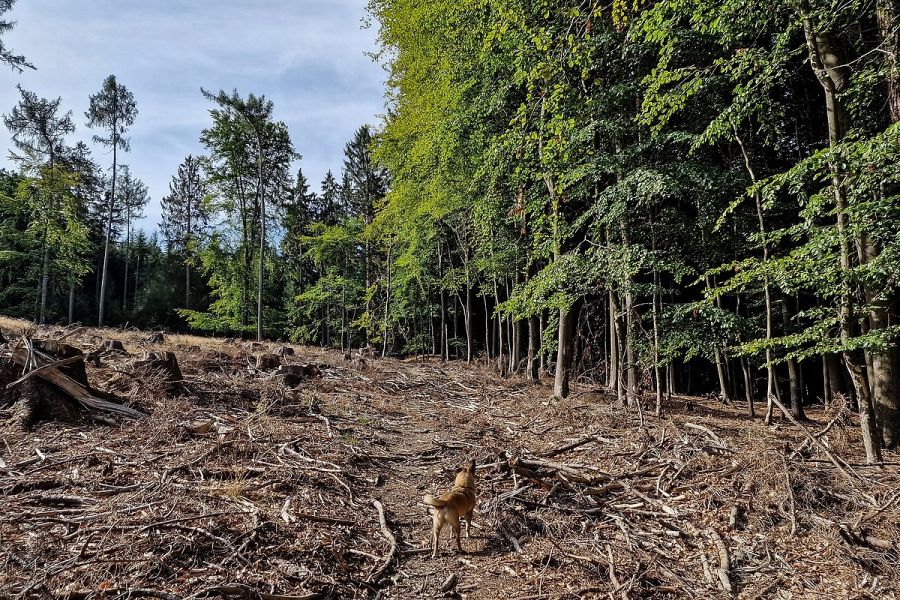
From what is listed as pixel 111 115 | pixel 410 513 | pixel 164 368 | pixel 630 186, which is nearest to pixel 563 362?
pixel 630 186

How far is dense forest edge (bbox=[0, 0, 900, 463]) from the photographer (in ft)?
19.6

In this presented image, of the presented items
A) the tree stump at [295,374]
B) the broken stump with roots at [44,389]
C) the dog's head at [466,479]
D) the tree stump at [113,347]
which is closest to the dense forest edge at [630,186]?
the dog's head at [466,479]

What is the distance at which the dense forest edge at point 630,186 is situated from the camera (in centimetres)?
596

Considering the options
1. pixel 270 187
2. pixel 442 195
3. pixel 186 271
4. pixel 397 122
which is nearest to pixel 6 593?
pixel 442 195

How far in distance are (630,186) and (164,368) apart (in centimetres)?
957

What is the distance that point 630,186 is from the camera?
29.9 feet

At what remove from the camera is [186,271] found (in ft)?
135

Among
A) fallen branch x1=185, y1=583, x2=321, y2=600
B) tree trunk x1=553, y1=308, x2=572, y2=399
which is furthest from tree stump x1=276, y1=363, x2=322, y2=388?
fallen branch x1=185, y1=583, x2=321, y2=600

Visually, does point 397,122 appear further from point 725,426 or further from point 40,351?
point 725,426

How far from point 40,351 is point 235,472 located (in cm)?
441

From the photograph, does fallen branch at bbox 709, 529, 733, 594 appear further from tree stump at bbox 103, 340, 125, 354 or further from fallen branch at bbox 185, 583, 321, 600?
tree stump at bbox 103, 340, 125, 354

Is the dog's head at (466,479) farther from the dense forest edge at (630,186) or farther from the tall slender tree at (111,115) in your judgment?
the tall slender tree at (111,115)

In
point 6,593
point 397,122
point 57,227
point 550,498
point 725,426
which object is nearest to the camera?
point 6,593

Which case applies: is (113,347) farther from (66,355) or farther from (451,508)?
(451,508)
